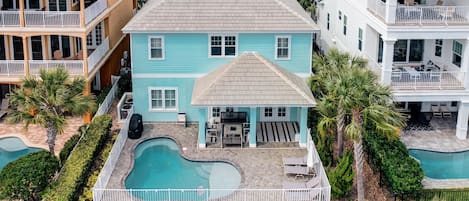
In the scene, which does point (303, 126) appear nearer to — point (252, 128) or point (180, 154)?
point (252, 128)

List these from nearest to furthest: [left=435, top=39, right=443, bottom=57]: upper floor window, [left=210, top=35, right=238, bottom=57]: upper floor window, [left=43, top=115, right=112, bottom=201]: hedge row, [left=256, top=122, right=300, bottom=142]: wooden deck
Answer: [left=43, top=115, right=112, bottom=201]: hedge row → [left=256, top=122, right=300, bottom=142]: wooden deck → [left=210, top=35, right=238, bottom=57]: upper floor window → [left=435, top=39, right=443, bottom=57]: upper floor window

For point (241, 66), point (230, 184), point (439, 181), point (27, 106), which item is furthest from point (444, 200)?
point (27, 106)

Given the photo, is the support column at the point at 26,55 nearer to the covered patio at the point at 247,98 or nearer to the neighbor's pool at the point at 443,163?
the covered patio at the point at 247,98

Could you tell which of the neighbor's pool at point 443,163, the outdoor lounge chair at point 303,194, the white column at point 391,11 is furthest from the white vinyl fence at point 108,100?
the neighbor's pool at point 443,163

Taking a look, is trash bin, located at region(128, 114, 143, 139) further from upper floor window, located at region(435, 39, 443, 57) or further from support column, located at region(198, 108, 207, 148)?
upper floor window, located at region(435, 39, 443, 57)

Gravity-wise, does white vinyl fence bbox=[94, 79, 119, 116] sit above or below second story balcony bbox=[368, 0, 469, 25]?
below

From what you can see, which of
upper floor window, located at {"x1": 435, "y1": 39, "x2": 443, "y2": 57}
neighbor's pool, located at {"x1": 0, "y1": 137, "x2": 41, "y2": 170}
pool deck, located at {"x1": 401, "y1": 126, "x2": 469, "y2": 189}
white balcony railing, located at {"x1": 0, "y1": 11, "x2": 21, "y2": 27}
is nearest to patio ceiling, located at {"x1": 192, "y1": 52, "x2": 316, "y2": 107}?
pool deck, located at {"x1": 401, "y1": 126, "x2": 469, "y2": 189}
